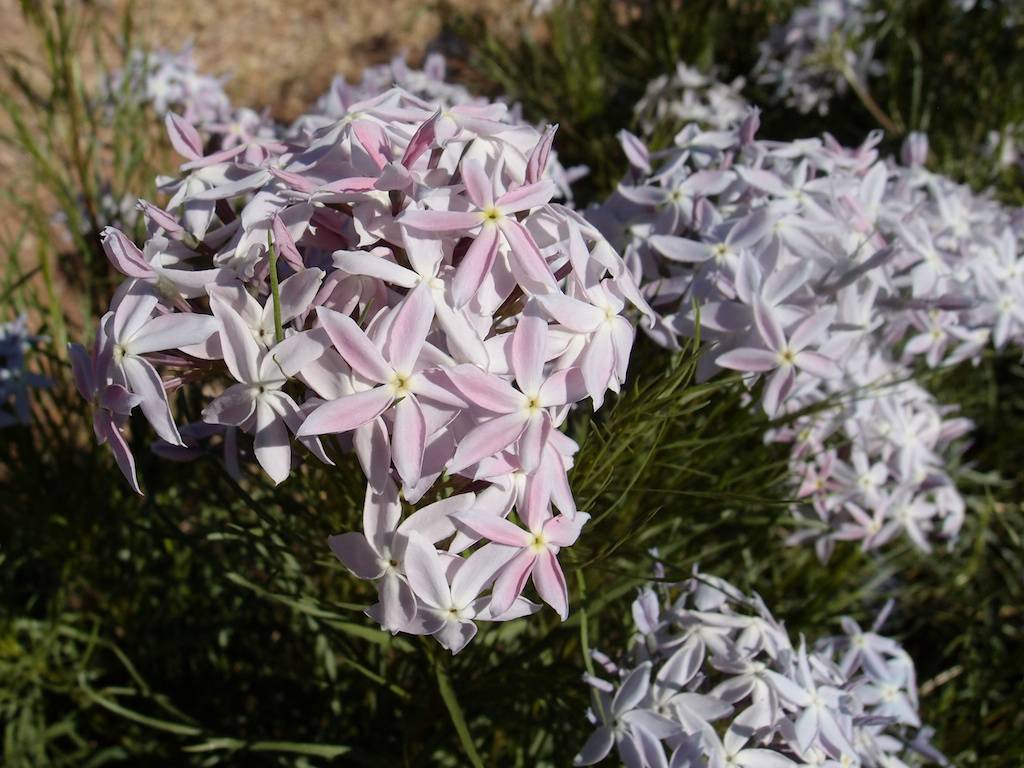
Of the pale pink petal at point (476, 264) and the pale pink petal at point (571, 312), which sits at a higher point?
the pale pink petal at point (476, 264)

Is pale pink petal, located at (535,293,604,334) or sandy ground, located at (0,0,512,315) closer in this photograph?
pale pink petal, located at (535,293,604,334)

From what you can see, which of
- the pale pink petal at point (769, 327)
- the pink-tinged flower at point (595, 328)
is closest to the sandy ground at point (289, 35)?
the pale pink petal at point (769, 327)

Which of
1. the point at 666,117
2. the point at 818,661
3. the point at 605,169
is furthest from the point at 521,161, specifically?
the point at 605,169

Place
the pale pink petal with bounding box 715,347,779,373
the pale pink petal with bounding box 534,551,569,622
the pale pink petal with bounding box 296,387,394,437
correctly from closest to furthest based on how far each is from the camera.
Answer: the pale pink petal with bounding box 296,387,394,437 → the pale pink petal with bounding box 534,551,569,622 → the pale pink petal with bounding box 715,347,779,373

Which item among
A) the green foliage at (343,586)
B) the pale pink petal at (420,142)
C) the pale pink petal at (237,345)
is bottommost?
the green foliage at (343,586)

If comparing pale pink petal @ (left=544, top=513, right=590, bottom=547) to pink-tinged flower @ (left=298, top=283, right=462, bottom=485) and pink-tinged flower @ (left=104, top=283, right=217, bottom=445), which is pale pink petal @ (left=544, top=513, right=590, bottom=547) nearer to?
pink-tinged flower @ (left=298, top=283, right=462, bottom=485)

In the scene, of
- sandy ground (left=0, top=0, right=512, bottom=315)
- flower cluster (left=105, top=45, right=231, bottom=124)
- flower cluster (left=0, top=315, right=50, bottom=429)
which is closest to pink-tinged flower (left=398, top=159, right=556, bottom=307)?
flower cluster (left=0, top=315, right=50, bottom=429)

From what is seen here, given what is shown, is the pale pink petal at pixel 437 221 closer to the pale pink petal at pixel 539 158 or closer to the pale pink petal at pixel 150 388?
the pale pink petal at pixel 539 158
